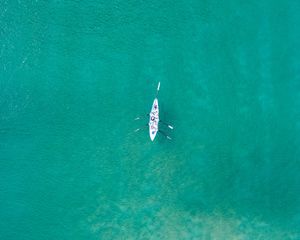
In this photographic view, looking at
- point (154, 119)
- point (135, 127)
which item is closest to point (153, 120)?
point (154, 119)

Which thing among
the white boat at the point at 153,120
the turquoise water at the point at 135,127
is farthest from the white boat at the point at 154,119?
the turquoise water at the point at 135,127

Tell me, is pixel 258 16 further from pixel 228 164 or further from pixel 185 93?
pixel 228 164

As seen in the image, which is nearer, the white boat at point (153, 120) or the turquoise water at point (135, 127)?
the white boat at point (153, 120)

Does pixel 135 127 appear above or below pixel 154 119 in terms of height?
below

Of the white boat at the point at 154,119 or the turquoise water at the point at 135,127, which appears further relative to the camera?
the turquoise water at the point at 135,127

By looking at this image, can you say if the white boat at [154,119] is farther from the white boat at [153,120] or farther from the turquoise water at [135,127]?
the turquoise water at [135,127]

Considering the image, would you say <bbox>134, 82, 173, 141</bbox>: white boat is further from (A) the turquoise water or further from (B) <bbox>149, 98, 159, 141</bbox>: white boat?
(A) the turquoise water

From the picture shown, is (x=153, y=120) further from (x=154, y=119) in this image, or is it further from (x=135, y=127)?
(x=135, y=127)

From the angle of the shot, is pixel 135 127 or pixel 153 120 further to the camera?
pixel 135 127
